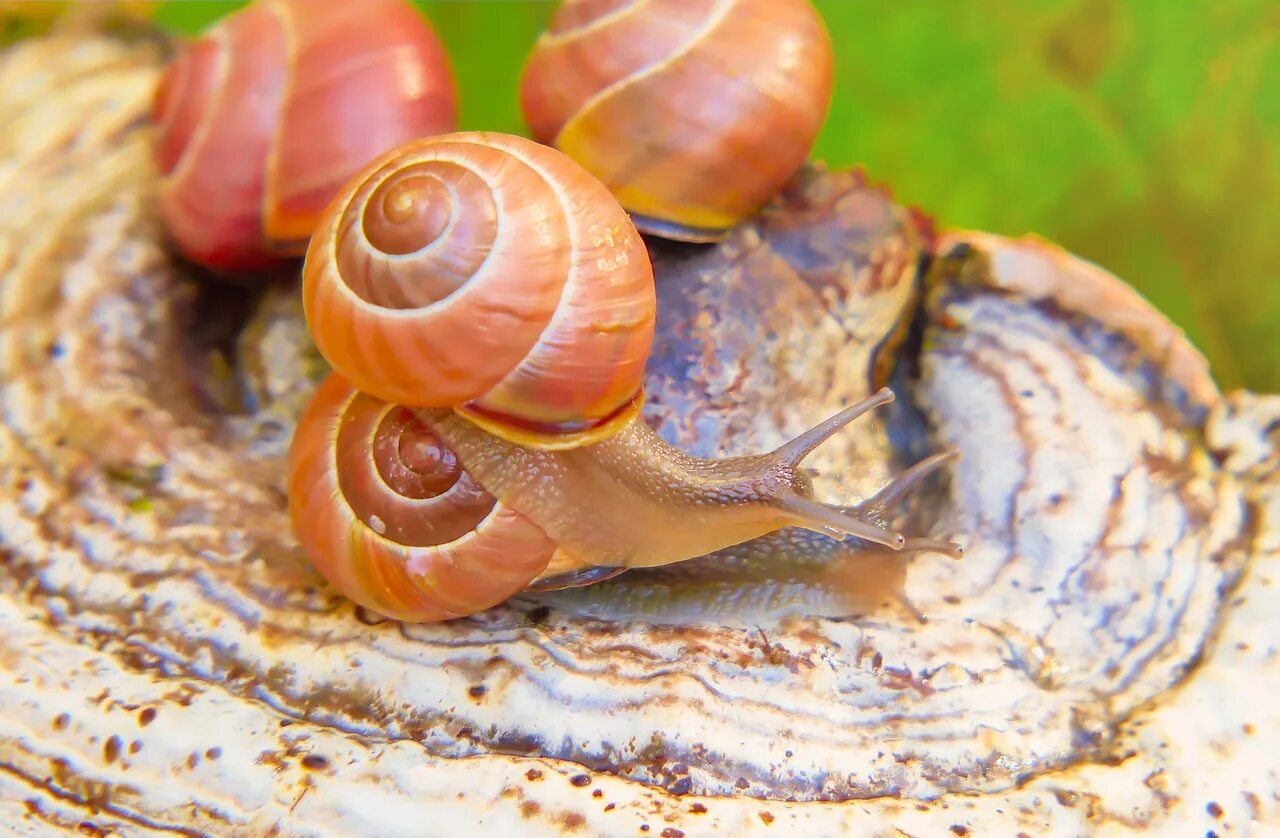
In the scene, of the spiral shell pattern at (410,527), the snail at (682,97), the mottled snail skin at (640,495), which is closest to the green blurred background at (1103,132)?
the snail at (682,97)

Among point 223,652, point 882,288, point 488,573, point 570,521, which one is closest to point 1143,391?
point 882,288

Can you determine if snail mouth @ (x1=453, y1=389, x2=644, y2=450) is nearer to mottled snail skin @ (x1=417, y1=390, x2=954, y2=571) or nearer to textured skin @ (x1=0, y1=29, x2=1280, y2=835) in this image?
mottled snail skin @ (x1=417, y1=390, x2=954, y2=571)

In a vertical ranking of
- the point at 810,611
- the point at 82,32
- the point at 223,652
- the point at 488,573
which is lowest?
the point at 223,652

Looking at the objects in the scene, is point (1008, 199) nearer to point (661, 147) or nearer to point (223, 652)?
point (661, 147)

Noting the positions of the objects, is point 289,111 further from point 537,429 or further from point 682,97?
point 537,429

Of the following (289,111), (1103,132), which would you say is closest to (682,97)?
(289,111)

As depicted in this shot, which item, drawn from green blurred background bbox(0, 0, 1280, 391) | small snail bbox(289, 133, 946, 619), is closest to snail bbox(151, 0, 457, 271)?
small snail bbox(289, 133, 946, 619)
